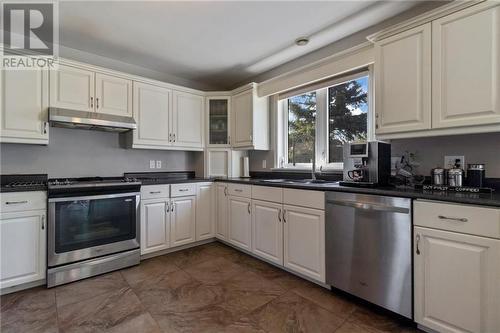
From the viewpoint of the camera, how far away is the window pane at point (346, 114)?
263 cm

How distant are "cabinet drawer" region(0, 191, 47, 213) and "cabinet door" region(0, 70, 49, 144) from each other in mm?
559

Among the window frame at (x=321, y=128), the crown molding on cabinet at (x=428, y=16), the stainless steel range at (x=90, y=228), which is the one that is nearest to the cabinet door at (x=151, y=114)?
the stainless steel range at (x=90, y=228)

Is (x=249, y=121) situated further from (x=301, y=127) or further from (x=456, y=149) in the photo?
(x=456, y=149)

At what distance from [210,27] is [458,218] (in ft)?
8.35

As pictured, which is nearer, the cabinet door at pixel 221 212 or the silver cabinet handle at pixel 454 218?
the silver cabinet handle at pixel 454 218

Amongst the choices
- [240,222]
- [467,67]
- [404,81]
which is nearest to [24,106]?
[240,222]

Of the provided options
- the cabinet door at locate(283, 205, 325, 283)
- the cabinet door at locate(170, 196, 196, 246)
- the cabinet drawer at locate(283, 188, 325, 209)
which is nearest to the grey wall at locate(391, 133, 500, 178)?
the cabinet drawer at locate(283, 188, 325, 209)

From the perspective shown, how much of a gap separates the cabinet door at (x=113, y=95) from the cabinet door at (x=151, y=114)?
3.7 inches

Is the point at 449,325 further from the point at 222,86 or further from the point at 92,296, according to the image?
the point at 222,86

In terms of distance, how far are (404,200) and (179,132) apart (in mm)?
2795

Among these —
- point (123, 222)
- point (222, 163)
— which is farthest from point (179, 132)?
point (123, 222)

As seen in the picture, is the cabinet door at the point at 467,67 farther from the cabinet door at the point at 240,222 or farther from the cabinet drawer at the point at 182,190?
the cabinet drawer at the point at 182,190

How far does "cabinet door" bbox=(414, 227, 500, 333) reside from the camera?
133 cm

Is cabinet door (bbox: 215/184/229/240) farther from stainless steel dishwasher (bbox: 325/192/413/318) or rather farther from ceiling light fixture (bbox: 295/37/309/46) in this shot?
ceiling light fixture (bbox: 295/37/309/46)
